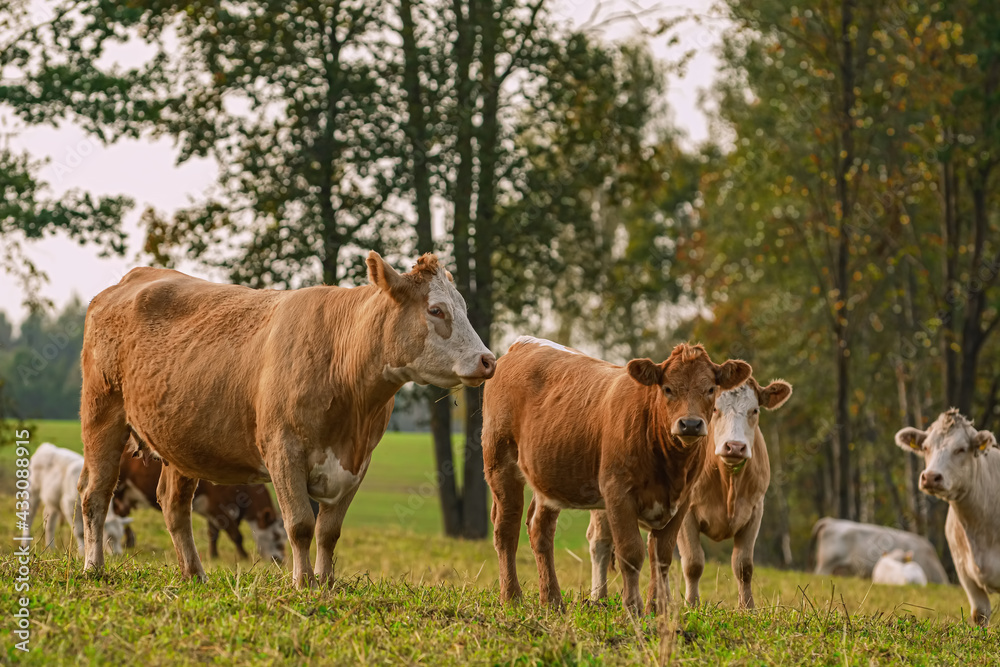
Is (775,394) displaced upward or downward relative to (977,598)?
upward

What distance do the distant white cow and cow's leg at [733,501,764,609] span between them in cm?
1201

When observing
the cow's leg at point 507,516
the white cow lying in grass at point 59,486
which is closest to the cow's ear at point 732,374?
the cow's leg at point 507,516

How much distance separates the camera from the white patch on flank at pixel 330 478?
6035 millimetres

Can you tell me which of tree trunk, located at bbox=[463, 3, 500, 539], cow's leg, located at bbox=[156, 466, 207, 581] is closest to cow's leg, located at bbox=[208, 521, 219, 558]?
tree trunk, located at bbox=[463, 3, 500, 539]

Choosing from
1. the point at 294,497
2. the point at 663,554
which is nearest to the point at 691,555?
the point at 663,554

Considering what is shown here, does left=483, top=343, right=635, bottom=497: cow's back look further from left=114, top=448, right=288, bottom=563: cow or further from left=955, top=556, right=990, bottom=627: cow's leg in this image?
left=114, top=448, right=288, bottom=563: cow

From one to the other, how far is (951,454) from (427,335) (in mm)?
5590

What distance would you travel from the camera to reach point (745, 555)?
8336 mm

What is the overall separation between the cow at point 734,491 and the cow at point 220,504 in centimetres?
667

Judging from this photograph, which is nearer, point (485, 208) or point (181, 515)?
point (181, 515)

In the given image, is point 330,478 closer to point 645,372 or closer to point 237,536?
point 645,372

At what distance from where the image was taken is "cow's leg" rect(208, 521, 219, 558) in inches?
569

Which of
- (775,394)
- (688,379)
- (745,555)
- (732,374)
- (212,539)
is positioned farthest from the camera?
(212,539)

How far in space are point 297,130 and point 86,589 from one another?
39.8 ft
